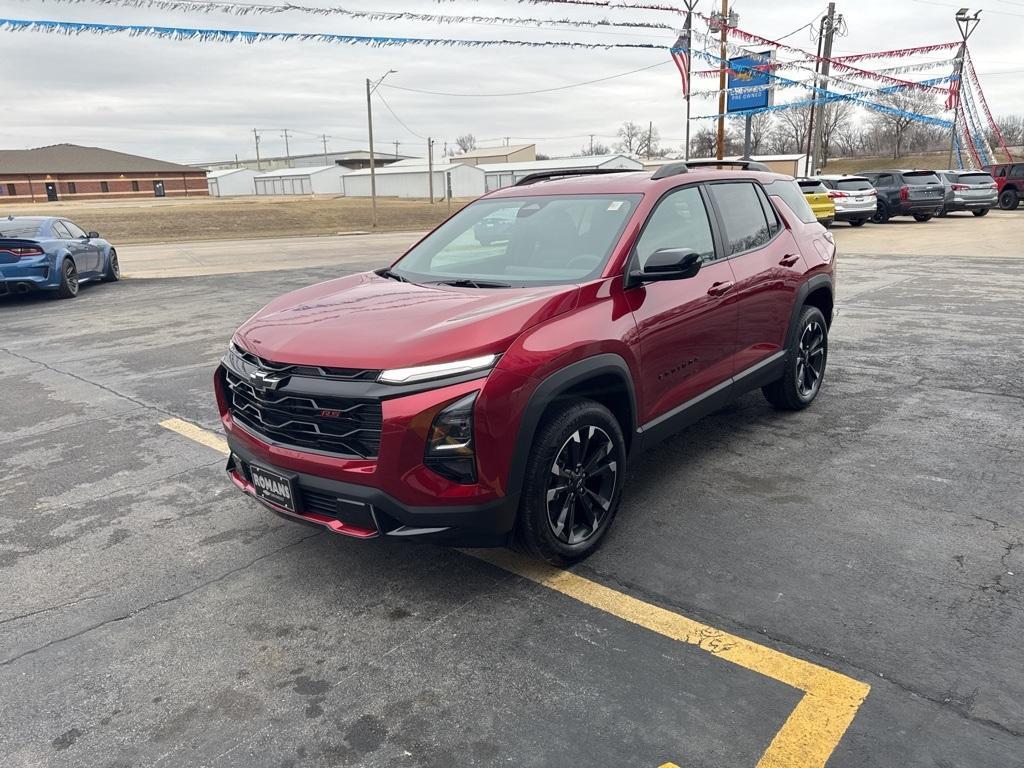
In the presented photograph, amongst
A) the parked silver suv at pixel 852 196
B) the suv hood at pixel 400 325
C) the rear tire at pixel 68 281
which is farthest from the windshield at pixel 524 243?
the parked silver suv at pixel 852 196

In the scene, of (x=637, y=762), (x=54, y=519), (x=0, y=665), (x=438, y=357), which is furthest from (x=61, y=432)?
(x=637, y=762)

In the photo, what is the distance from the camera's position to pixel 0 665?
297 cm

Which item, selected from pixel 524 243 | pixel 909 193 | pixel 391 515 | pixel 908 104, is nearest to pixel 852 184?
pixel 909 193

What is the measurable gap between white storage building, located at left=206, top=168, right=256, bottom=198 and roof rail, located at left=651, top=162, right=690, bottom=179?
124114mm

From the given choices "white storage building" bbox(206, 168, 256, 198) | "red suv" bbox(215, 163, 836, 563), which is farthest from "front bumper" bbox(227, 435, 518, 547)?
"white storage building" bbox(206, 168, 256, 198)

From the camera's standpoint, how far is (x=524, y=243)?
4332 mm

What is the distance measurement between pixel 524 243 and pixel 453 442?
66.6 inches

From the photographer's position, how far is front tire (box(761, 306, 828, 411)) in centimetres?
559

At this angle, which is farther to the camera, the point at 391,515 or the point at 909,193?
the point at 909,193

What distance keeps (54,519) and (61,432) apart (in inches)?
70.7

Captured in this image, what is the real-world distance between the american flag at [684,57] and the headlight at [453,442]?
1816 cm

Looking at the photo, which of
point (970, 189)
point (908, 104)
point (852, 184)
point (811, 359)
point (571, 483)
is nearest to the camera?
point (571, 483)

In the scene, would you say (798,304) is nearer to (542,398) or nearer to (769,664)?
(542,398)

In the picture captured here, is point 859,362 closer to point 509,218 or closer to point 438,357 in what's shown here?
point 509,218
